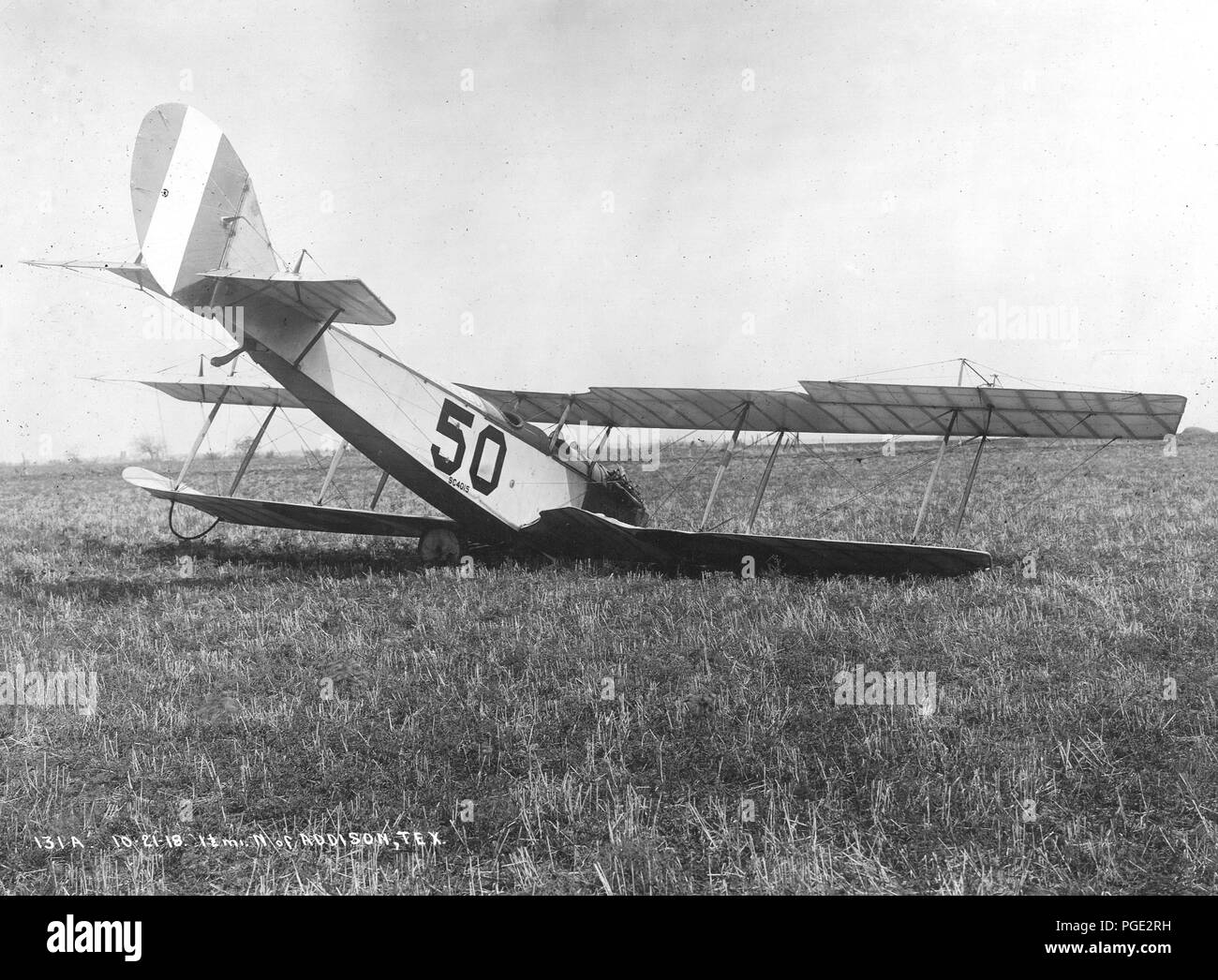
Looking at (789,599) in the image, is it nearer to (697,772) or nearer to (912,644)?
(912,644)

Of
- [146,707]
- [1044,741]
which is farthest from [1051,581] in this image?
[146,707]

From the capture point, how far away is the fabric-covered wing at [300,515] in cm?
1001

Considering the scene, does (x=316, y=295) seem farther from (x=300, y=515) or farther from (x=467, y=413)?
(x=300, y=515)

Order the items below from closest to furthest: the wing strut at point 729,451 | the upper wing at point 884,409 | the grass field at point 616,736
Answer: the grass field at point 616,736
the upper wing at point 884,409
the wing strut at point 729,451

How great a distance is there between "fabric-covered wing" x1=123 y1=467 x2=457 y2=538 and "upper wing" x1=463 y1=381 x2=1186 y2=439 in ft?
7.01

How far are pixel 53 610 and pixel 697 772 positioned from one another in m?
6.79

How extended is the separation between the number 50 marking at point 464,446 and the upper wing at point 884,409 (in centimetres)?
126

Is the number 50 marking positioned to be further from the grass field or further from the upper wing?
the grass field

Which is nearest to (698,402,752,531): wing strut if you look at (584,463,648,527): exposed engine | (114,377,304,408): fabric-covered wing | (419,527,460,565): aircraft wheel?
(584,463,648,527): exposed engine

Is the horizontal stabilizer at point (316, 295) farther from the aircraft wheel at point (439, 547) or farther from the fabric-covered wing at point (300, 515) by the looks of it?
the aircraft wheel at point (439, 547)

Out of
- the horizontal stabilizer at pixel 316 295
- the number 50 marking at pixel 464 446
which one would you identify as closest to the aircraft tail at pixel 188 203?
the horizontal stabilizer at pixel 316 295

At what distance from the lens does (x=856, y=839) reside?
331 centimetres

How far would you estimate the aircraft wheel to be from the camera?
1046 cm

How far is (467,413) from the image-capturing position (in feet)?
32.2
